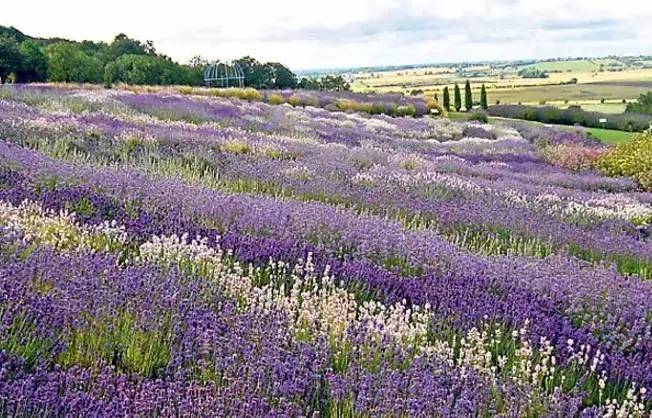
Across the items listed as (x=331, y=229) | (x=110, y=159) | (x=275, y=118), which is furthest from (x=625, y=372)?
(x=275, y=118)

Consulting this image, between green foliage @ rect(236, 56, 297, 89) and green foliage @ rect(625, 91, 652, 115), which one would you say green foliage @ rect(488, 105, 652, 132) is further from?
green foliage @ rect(236, 56, 297, 89)

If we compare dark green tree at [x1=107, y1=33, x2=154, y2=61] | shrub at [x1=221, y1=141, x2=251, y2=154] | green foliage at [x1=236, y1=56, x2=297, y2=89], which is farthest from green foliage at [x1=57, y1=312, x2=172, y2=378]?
dark green tree at [x1=107, y1=33, x2=154, y2=61]

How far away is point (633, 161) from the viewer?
550 inches

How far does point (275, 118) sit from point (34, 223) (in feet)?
49.7

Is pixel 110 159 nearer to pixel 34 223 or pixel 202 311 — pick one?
pixel 34 223

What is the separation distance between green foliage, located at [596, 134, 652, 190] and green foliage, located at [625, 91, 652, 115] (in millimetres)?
29055

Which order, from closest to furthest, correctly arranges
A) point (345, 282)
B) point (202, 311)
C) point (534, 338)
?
1. point (202, 311)
2. point (534, 338)
3. point (345, 282)

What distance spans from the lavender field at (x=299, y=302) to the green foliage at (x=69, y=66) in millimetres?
32914

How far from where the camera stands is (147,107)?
54.8 ft

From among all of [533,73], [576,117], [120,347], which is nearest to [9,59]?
[576,117]

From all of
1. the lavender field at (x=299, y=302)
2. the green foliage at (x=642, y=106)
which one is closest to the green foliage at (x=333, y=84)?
the green foliage at (x=642, y=106)

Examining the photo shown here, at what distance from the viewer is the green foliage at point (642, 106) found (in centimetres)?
4284

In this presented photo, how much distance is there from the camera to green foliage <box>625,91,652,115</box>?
42844 mm

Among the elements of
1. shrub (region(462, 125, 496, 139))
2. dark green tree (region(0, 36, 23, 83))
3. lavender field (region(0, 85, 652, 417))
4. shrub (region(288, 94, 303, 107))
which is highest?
dark green tree (region(0, 36, 23, 83))
